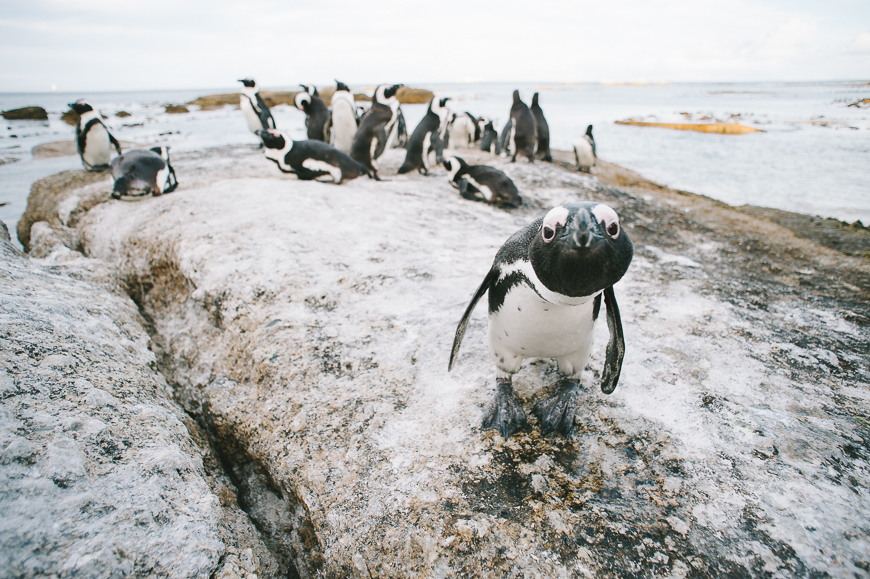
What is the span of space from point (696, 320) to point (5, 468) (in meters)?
2.89

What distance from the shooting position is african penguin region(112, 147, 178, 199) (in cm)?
394

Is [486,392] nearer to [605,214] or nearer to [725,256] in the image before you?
[605,214]

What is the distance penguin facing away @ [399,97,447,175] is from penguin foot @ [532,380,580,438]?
5.57 metres

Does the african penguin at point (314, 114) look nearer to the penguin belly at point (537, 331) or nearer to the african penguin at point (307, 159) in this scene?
the african penguin at point (307, 159)

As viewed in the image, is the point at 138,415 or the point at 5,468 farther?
the point at 138,415

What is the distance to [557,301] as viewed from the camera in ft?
4.38

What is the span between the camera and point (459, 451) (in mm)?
1502

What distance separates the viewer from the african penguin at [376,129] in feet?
21.1

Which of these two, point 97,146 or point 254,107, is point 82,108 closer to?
point 97,146

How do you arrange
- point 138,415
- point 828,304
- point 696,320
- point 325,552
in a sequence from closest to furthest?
1. point 325,552
2. point 138,415
3. point 696,320
4. point 828,304

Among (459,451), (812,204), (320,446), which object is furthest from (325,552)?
(812,204)

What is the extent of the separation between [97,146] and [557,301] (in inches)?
282

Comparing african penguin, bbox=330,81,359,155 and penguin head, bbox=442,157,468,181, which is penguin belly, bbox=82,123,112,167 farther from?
penguin head, bbox=442,157,468,181

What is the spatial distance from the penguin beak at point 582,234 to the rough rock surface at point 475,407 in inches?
32.1
